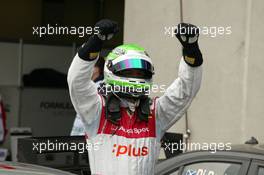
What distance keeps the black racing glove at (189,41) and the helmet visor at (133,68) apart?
0.20 m

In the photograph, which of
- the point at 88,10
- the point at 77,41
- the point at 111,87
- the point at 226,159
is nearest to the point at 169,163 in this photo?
the point at 226,159

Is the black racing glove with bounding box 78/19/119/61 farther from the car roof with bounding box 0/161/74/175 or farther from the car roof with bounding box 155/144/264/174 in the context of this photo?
the car roof with bounding box 155/144/264/174

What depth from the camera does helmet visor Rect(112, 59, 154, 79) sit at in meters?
A: 3.30

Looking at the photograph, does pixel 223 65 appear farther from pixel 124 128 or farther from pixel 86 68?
pixel 86 68

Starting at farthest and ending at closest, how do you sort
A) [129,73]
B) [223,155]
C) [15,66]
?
[15,66] → [223,155] → [129,73]

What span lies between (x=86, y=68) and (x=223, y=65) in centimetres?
442

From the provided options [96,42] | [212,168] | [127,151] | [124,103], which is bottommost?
[212,168]

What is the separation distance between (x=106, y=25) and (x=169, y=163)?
1.73m

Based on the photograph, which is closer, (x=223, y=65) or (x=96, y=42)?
(x=96, y=42)

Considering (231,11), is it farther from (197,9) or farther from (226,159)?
(226,159)

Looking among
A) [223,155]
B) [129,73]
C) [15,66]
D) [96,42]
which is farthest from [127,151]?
[15,66]

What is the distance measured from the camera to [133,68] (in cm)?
330

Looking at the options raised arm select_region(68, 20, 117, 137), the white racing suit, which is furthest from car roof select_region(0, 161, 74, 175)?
raised arm select_region(68, 20, 117, 137)

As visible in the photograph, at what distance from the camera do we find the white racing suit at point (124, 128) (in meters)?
3.31
